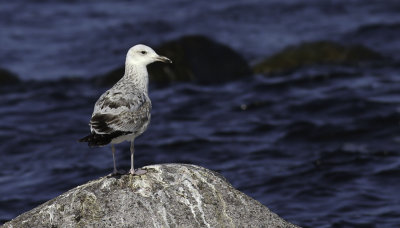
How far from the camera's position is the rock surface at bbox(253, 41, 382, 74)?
16.9 m

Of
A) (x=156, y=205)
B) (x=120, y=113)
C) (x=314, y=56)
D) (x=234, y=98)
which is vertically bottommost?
(x=156, y=205)

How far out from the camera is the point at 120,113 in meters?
7.11

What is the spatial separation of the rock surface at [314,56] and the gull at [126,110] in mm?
8958

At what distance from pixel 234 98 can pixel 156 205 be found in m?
8.81

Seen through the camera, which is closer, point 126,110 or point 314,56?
point 126,110

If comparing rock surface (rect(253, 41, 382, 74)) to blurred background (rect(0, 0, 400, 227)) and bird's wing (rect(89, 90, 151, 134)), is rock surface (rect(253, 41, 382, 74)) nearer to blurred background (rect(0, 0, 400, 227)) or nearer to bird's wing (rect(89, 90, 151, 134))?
blurred background (rect(0, 0, 400, 227))

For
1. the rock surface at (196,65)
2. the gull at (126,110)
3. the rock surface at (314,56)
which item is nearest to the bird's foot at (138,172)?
the gull at (126,110)

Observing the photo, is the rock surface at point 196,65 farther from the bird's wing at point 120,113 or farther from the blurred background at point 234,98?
the bird's wing at point 120,113

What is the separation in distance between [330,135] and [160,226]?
742cm

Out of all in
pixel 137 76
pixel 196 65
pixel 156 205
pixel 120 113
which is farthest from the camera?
pixel 196 65

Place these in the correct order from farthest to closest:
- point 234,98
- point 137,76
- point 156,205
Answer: point 234,98
point 137,76
point 156,205

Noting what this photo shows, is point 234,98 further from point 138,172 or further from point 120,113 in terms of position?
point 138,172

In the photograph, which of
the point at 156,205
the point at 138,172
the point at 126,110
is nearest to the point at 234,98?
the point at 126,110

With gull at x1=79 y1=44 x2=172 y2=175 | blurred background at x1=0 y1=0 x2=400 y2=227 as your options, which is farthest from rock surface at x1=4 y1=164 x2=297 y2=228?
blurred background at x1=0 y1=0 x2=400 y2=227
